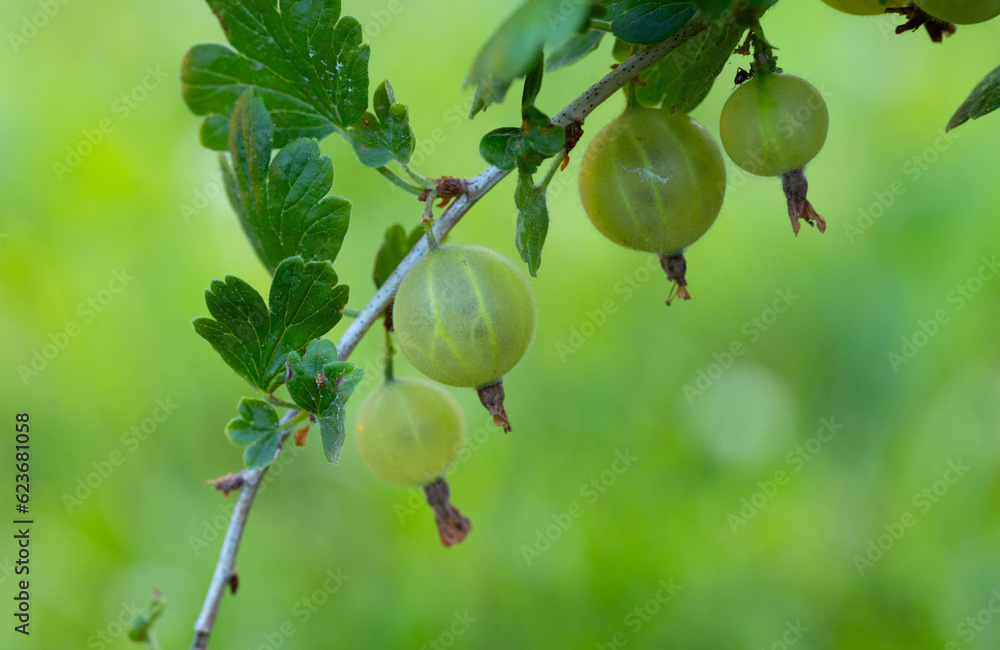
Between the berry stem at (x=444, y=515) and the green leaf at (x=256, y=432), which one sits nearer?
the green leaf at (x=256, y=432)

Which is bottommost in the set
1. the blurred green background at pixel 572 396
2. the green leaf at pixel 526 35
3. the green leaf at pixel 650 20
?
the blurred green background at pixel 572 396

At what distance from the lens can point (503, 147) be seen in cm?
74

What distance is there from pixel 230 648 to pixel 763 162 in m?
2.17

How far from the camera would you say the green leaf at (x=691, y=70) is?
744 mm

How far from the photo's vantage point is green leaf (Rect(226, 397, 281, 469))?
829mm

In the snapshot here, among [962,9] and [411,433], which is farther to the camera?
[411,433]

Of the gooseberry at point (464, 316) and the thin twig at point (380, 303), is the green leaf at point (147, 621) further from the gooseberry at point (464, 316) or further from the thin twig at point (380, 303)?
the gooseberry at point (464, 316)

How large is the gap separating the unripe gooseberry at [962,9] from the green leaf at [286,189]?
570mm

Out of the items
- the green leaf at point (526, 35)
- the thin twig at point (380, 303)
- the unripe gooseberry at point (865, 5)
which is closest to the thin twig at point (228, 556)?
the thin twig at point (380, 303)

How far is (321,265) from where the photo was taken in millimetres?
816

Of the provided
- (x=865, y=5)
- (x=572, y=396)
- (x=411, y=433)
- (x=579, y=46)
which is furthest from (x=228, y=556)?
(x=572, y=396)

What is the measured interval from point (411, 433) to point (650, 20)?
1.79 feet

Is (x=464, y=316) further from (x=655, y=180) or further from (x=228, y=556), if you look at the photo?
(x=228, y=556)

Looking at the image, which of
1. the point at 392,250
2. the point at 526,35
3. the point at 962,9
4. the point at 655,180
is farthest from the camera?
the point at 392,250
